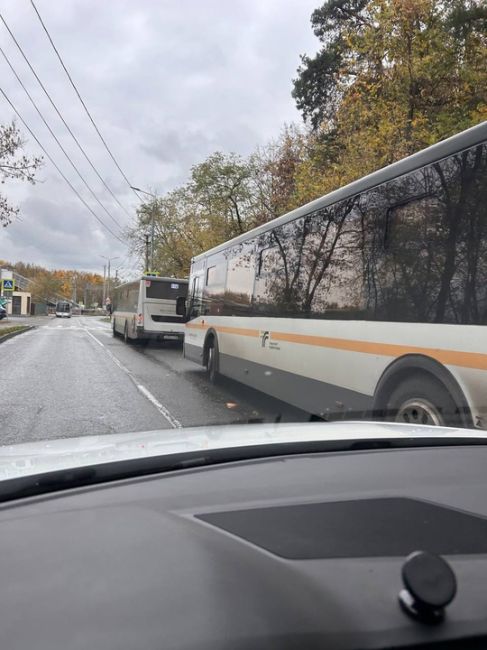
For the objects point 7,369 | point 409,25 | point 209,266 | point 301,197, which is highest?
point 409,25

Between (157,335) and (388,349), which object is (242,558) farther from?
(157,335)

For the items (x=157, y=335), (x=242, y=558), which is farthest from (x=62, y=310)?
(x=242, y=558)

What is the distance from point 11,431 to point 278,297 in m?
3.96

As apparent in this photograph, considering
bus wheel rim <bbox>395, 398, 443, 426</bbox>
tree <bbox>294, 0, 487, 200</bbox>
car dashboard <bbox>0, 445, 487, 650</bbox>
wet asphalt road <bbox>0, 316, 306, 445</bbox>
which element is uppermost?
tree <bbox>294, 0, 487, 200</bbox>

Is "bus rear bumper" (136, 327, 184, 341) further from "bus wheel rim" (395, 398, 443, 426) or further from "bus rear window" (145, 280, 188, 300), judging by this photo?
"bus wheel rim" (395, 398, 443, 426)

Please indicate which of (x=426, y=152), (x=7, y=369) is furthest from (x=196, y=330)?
(x=426, y=152)

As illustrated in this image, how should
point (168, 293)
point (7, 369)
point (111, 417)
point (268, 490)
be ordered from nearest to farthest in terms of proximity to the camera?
point (268, 490), point (111, 417), point (7, 369), point (168, 293)

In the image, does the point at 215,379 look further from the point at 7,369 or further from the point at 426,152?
the point at 426,152

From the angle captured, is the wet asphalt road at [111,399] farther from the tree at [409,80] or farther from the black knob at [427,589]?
the tree at [409,80]

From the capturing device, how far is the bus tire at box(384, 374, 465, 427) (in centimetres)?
446

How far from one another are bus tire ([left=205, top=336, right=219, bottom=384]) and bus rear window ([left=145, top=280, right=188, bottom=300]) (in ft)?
30.7

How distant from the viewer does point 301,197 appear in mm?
18000

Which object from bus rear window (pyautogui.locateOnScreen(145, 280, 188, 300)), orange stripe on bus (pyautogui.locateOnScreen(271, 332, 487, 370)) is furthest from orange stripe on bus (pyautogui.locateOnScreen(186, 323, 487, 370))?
bus rear window (pyautogui.locateOnScreen(145, 280, 188, 300))

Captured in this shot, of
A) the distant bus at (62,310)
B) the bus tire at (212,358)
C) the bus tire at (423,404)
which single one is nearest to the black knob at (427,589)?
the bus tire at (423,404)
